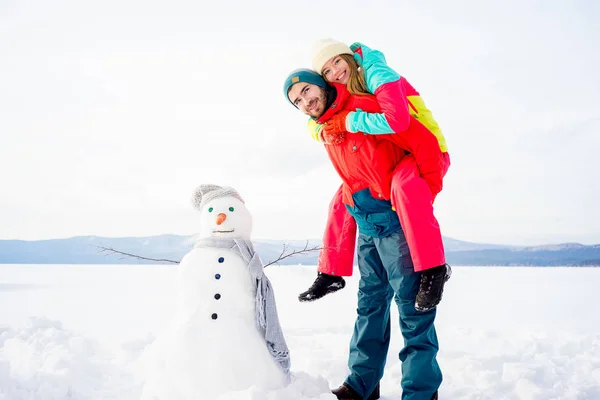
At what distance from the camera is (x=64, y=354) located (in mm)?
3180

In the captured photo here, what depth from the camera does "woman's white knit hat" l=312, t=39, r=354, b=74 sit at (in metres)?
2.27

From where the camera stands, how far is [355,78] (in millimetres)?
2295

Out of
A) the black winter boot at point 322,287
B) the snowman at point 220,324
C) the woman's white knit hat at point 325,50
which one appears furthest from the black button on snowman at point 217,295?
the woman's white knit hat at point 325,50

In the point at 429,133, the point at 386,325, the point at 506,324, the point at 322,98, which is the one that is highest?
the point at 322,98

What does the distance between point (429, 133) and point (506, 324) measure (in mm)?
3195

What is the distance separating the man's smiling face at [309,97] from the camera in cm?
228

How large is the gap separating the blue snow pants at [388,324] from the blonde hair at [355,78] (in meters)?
0.72

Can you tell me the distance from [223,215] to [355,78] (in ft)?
2.99

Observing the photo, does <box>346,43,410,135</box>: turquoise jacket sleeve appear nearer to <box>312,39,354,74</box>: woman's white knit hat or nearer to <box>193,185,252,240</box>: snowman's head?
<box>312,39,354,74</box>: woman's white knit hat

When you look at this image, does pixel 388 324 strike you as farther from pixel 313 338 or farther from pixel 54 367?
pixel 54 367

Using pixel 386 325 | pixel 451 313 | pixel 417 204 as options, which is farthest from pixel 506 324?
pixel 417 204

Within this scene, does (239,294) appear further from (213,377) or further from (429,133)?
(429,133)

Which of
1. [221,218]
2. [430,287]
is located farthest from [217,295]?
[430,287]

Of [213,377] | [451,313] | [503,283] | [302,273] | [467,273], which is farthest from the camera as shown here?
[467,273]
